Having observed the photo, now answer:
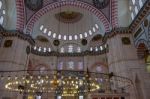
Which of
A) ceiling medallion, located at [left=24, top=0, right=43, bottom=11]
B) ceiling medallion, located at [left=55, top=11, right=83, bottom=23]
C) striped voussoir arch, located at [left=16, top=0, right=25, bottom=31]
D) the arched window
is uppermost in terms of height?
ceiling medallion, located at [left=55, top=11, right=83, bottom=23]

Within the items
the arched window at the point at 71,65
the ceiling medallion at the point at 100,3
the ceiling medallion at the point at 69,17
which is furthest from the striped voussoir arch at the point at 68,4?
the arched window at the point at 71,65

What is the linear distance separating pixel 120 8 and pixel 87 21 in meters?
6.57

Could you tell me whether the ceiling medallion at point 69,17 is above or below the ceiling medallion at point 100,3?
above

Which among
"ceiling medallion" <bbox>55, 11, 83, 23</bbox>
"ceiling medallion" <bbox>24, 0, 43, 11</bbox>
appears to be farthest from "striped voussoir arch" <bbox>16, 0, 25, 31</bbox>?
"ceiling medallion" <bbox>55, 11, 83, 23</bbox>

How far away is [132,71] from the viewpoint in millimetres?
13922

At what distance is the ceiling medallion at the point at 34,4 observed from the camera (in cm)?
1673

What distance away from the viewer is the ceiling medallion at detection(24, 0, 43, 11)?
1673 cm

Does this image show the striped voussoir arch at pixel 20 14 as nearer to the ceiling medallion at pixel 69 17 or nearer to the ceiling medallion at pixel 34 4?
the ceiling medallion at pixel 34 4

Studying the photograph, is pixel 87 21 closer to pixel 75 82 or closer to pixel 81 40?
pixel 81 40

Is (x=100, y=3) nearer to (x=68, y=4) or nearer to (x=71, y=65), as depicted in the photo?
(x=68, y=4)

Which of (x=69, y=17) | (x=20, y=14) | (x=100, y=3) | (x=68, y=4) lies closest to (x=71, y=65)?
(x=69, y=17)

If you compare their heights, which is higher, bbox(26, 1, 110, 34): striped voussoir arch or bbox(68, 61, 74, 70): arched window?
bbox(26, 1, 110, 34): striped voussoir arch

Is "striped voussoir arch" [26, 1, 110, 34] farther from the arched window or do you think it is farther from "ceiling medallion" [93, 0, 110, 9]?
the arched window

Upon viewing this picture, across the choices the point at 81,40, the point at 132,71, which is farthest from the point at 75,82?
the point at 81,40
